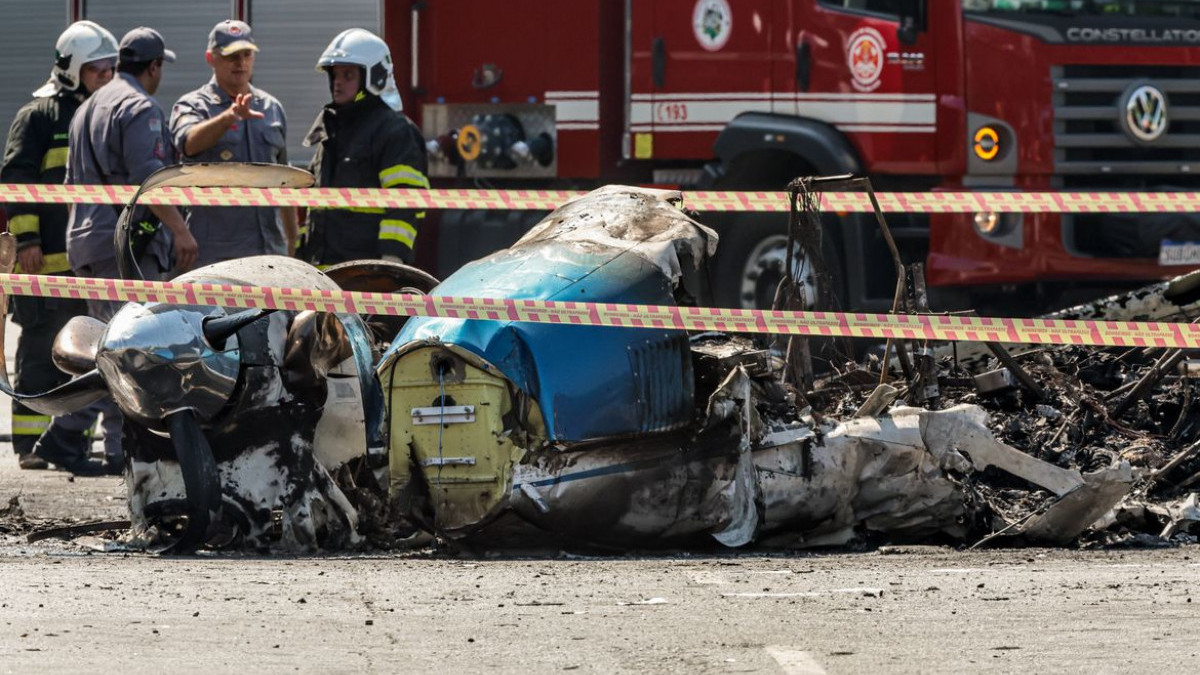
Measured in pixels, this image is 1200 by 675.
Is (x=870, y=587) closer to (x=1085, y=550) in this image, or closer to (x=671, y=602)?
(x=671, y=602)

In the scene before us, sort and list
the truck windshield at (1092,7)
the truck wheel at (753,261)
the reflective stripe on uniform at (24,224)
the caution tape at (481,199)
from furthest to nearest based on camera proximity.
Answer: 1. the truck wheel at (753,261)
2. the truck windshield at (1092,7)
3. the reflective stripe on uniform at (24,224)
4. the caution tape at (481,199)

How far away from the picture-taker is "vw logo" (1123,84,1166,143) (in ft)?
36.4

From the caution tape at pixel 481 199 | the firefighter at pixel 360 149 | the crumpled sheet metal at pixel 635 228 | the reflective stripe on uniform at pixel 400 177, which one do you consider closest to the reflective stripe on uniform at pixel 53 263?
the caution tape at pixel 481 199

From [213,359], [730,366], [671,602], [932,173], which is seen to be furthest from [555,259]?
[932,173]

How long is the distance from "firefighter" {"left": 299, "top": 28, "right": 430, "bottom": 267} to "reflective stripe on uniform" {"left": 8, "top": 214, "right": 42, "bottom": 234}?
135 centimetres

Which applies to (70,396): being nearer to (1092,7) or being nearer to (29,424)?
(29,424)

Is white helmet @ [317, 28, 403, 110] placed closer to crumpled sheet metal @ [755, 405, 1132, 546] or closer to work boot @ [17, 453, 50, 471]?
work boot @ [17, 453, 50, 471]

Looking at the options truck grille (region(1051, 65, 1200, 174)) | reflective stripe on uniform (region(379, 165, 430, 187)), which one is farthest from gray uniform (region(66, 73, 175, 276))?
truck grille (region(1051, 65, 1200, 174))

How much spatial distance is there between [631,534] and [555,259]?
93 cm

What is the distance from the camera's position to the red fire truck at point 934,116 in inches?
433

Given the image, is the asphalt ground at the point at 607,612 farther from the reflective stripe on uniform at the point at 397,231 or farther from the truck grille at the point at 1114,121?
the truck grille at the point at 1114,121

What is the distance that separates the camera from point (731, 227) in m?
11.6

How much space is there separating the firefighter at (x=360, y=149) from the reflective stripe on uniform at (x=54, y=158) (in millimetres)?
1320

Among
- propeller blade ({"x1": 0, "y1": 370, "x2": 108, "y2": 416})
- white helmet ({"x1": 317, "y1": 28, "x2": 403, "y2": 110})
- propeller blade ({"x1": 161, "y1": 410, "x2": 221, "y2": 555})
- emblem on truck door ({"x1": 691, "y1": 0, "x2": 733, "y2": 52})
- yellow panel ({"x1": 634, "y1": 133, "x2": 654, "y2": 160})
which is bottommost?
propeller blade ({"x1": 161, "y1": 410, "x2": 221, "y2": 555})
